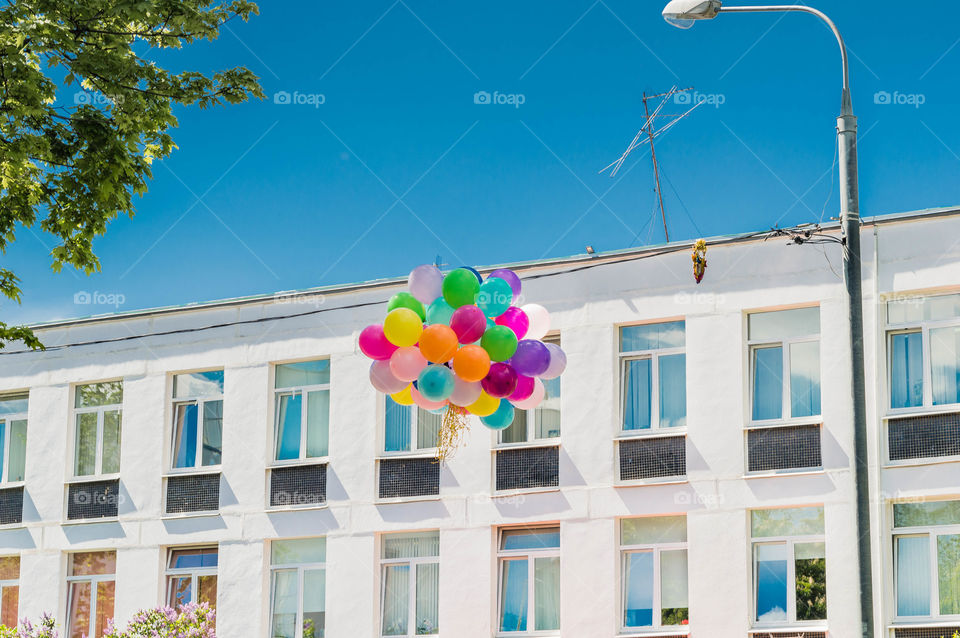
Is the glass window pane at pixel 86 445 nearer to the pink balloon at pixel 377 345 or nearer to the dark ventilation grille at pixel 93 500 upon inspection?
Result: the dark ventilation grille at pixel 93 500

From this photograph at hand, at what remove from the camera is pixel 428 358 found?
16.2 meters

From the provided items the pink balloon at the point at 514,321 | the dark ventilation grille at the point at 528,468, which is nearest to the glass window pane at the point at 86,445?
the dark ventilation grille at the point at 528,468

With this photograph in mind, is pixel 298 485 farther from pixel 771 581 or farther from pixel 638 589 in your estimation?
pixel 771 581

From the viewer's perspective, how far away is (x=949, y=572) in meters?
20.4

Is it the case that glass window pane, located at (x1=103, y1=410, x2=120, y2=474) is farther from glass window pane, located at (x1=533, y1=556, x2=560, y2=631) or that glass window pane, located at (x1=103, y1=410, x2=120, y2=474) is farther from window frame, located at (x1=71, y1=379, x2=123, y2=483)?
glass window pane, located at (x1=533, y1=556, x2=560, y2=631)

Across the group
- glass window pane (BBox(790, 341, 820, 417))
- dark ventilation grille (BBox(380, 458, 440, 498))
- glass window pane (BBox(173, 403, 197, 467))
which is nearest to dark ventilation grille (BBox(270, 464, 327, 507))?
dark ventilation grille (BBox(380, 458, 440, 498))

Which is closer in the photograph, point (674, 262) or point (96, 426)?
point (674, 262)

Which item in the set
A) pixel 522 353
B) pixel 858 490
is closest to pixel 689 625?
pixel 522 353

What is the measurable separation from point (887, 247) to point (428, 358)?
325 inches

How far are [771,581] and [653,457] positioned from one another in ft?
8.23

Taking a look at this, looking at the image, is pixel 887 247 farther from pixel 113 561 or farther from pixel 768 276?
pixel 113 561

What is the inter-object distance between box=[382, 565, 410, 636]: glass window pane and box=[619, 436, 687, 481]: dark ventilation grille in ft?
13.3

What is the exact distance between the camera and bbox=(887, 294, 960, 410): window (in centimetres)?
2095

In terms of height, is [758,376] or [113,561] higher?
[758,376]
